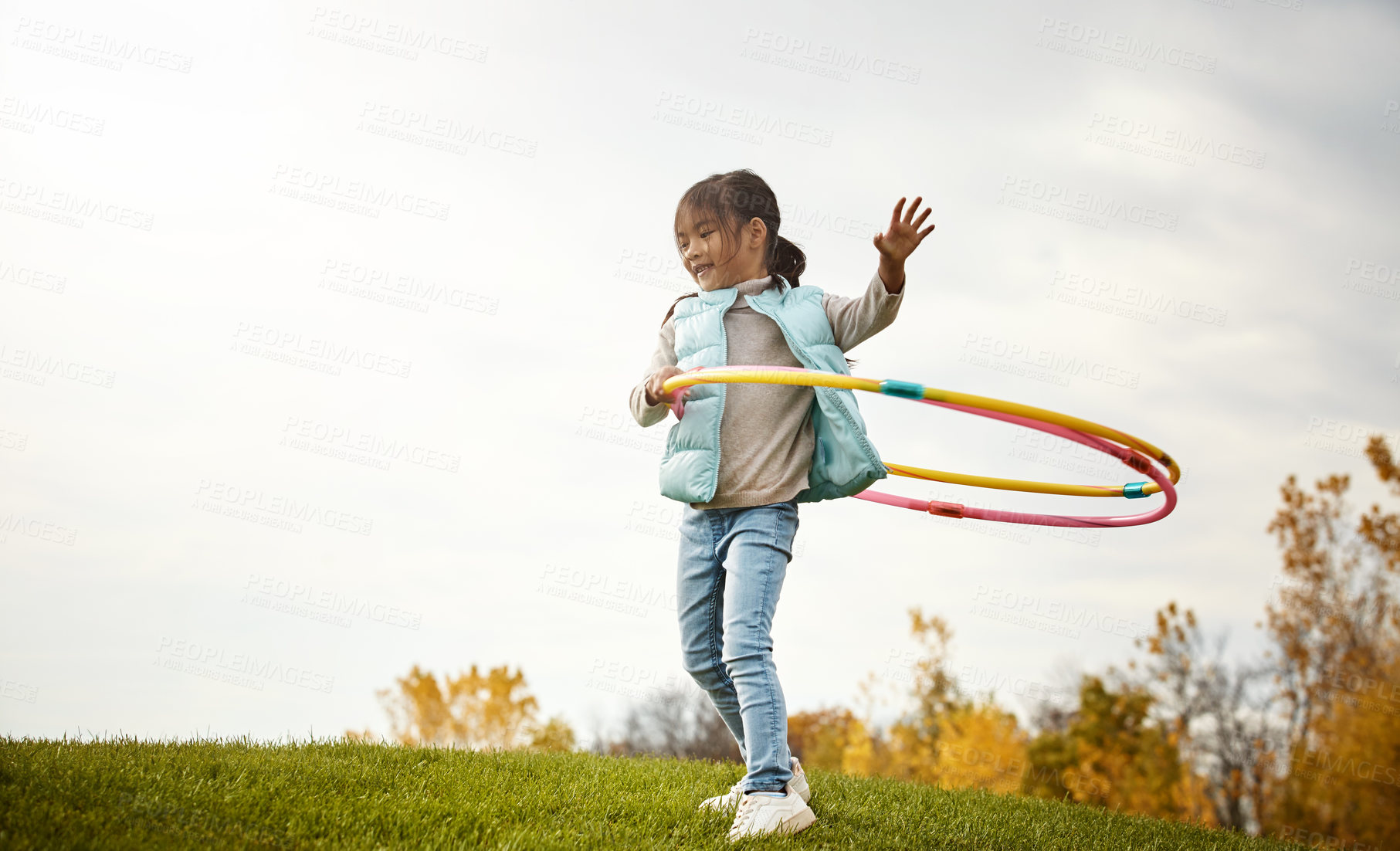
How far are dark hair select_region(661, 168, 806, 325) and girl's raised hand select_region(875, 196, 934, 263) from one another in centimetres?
64

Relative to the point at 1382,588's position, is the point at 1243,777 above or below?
below

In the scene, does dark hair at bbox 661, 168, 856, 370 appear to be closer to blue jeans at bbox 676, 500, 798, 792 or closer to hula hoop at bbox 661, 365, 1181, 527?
hula hoop at bbox 661, 365, 1181, 527

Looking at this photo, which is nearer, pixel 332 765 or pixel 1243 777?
pixel 332 765

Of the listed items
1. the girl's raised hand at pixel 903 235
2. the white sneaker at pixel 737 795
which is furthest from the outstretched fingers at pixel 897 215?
the white sneaker at pixel 737 795

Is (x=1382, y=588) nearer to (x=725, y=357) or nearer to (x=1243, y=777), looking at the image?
(x=1243, y=777)

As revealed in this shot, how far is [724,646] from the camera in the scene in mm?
3369

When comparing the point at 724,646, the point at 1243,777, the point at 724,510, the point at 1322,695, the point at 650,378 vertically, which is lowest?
the point at 1243,777

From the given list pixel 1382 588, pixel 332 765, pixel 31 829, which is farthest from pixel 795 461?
pixel 1382 588

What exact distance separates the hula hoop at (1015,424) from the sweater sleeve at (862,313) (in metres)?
0.30

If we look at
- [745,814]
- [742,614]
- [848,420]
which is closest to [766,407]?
[848,420]

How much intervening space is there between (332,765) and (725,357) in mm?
2200

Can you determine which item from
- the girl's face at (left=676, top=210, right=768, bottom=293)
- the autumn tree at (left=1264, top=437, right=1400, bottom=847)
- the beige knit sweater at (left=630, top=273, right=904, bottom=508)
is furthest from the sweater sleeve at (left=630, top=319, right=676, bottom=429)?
the autumn tree at (left=1264, top=437, right=1400, bottom=847)

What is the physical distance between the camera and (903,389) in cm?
314

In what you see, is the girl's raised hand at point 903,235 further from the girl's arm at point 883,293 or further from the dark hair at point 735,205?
the dark hair at point 735,205
